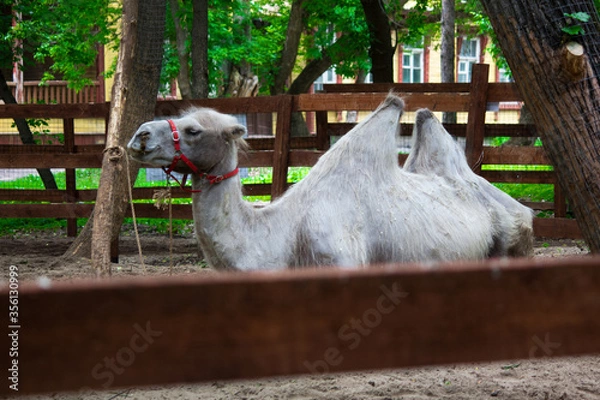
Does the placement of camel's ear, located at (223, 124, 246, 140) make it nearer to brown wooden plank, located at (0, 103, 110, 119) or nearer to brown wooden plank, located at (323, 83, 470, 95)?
brown wooden plank, located at (0, 103, 110, 119)

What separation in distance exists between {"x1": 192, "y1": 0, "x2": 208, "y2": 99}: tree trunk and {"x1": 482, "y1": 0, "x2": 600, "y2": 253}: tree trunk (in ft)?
20.5

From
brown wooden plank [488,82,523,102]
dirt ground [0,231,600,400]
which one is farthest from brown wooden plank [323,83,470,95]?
dirt ground [0,231,600,400]

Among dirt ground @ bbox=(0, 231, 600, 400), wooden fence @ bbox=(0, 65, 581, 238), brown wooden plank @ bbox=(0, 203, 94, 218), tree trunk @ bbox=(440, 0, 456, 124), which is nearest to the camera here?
dirt ground @ bbox=(0, 231, 600, 400)

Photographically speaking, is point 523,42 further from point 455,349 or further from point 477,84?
point 477,84

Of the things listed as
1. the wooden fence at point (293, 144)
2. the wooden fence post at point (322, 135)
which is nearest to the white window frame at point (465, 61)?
the wooden fence at point (293, 144)

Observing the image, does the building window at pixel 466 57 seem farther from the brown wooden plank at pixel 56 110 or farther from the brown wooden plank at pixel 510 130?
the brown wooden plank at pixel 56 110

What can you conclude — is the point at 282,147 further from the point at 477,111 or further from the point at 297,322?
the point at 297,322

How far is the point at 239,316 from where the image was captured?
1655mm

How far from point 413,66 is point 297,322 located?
3077 cm

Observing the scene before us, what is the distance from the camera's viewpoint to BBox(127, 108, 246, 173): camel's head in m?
4.91

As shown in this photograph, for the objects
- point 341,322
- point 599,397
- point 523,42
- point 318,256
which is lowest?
point 599,397

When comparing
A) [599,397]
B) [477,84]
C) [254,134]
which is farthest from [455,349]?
[254,134]

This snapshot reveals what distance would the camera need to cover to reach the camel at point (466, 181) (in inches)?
233

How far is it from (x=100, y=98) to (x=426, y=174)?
2175 cm
